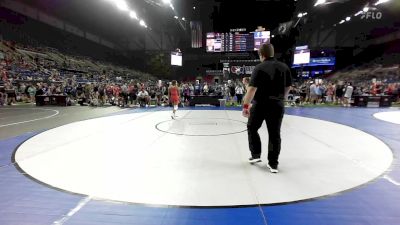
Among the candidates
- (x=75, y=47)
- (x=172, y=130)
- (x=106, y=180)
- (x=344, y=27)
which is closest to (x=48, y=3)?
(x=75, y=47)

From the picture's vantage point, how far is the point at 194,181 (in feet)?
12.5

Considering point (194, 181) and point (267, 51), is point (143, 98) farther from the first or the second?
point (194, 181)

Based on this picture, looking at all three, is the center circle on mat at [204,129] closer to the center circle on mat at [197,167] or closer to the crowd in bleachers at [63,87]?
the center circle on mat at [197,167]

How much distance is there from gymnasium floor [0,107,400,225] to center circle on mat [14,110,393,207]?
0.01 meters

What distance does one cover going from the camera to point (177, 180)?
384 centimetres

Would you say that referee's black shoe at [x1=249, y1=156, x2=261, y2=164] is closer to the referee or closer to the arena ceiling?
the referee

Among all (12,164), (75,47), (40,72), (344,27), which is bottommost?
(12,164)

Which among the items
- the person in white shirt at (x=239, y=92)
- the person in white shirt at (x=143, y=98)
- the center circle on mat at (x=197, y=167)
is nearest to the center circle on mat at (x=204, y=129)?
the center circle on mat at (x=197, y=167)

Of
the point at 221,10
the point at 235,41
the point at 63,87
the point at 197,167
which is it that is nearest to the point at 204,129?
the point at 197,167

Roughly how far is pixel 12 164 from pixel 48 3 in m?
28.7

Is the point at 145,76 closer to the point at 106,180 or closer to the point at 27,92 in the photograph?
the point at 27,92

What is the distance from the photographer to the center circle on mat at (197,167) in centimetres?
339

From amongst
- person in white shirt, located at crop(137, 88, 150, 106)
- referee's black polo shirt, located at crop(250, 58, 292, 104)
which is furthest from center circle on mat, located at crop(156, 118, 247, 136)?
person in white shirt, located at crop(137, 88, 150, 106)

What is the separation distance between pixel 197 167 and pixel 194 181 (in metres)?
0.63
